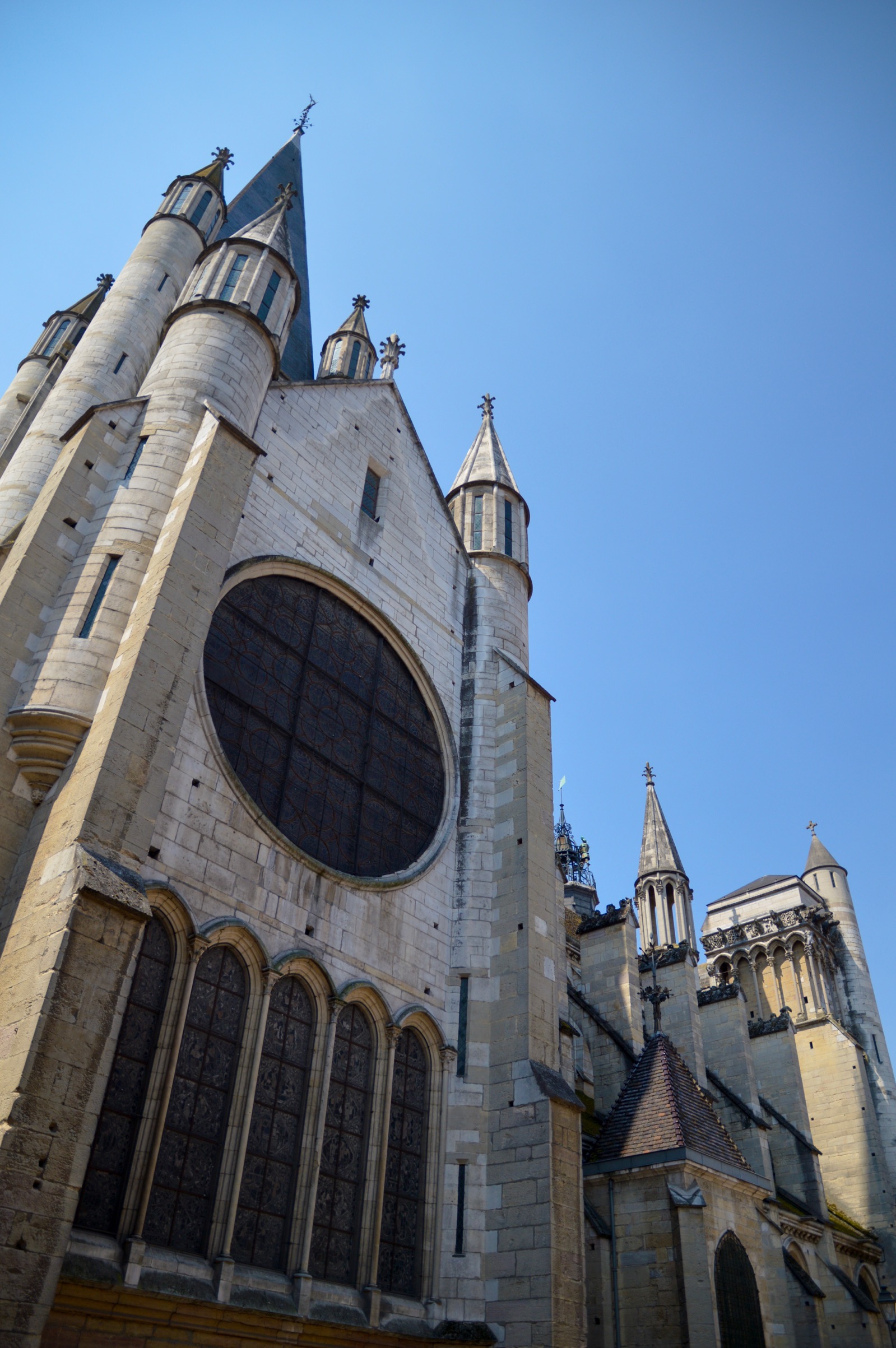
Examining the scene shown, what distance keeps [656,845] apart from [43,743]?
26.2 meters

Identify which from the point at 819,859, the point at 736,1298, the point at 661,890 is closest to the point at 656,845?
the point at 661,890

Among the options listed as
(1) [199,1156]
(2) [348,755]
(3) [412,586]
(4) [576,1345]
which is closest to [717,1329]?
(4) [576,1345]

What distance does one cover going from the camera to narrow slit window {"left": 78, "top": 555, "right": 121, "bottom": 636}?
33.2ft

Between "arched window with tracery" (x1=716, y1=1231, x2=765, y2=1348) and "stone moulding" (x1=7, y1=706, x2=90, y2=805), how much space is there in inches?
412

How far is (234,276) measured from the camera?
15016mm

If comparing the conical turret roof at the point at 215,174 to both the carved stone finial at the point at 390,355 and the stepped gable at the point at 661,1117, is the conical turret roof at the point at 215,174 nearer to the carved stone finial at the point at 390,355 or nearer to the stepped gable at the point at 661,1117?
the carved stone finial at the point at 390,355

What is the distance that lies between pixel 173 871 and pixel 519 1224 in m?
5.73

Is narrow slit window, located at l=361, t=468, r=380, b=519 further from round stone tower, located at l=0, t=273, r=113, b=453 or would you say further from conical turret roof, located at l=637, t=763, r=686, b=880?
conical turret roof, located at l=637, t=763, r=686, b=880

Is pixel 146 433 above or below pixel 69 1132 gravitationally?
above

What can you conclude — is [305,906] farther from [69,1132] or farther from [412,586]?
[412,586]

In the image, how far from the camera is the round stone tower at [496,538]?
1745cm

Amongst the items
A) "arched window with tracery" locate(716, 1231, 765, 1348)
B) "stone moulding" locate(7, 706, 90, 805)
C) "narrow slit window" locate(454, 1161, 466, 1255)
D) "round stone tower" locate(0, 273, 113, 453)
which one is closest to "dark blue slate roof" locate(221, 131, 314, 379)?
"round stone tower" locate(0, 273, 113, 453)

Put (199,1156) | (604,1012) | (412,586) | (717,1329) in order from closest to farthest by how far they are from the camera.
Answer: (199,1156)
(717,1329)
(412,586)
(604,1012)

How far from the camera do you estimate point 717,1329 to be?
38.7 ft
